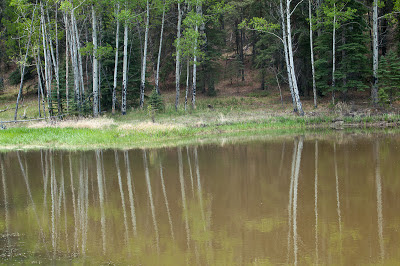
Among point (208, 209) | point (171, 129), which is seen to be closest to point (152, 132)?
point (171, 129)

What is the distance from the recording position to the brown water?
636 cm

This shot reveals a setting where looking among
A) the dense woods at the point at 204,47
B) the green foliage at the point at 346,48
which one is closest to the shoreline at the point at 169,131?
the dense woods at the point at 204,47

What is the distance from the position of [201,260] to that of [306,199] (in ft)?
12.3

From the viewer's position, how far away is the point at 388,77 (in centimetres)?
2492

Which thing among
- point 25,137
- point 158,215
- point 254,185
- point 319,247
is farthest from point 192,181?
point 25,137

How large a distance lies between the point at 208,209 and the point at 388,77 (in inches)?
818

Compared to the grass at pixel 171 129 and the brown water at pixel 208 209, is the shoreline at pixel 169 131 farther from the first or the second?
the brown water at pixel 208 209

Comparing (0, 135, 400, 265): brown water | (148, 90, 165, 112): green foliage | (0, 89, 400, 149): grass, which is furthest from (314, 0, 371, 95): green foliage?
(0, 135, 400, 265): brown water

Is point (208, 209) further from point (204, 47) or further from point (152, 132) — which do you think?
point (204, 47)

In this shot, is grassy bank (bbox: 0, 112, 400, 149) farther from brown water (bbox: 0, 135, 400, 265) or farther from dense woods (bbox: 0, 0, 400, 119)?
brown water (bbox: 0, 135, 400, 265)

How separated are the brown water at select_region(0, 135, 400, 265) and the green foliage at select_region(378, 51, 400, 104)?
10.6 meters

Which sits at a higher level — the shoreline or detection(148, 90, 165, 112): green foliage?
detection(148, 90, 165, 112): green foliage

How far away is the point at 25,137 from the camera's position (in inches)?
810

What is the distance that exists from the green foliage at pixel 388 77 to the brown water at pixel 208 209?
1063 centimetres
